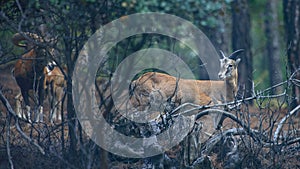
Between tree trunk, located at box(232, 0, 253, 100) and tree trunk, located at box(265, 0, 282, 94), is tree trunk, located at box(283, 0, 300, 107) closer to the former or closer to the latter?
tree trunk, located at box(232, 0, 253, 100)

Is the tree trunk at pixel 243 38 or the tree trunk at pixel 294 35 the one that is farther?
the tree trunk at pixel 243 38

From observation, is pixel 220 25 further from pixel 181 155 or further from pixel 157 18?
pixel 181 155

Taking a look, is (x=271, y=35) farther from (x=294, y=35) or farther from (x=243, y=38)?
(x=294, y=35)

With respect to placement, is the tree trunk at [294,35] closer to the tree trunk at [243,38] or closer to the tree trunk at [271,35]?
the tree trunk at [243,38]

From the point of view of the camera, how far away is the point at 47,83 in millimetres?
12539

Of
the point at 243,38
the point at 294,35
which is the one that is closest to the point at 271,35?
the point at 243,38

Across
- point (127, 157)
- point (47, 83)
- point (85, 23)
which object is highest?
point (85, 23)

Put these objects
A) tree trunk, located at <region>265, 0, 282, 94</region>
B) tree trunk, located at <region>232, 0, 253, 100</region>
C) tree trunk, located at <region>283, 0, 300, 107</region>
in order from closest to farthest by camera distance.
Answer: tree trunk, located at <region>283, 0, 300, 107</region>
tree trunk, located at <region>232, 0, 253, 100</region>
tree trunk, located at <region>265, 0, 282, 94</region>

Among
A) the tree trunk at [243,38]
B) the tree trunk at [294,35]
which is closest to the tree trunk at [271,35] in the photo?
the tree trunk at [243,38]

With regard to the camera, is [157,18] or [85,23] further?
[157,18]

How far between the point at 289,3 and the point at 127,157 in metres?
6.49

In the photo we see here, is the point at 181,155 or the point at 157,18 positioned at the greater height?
the point at 157,18

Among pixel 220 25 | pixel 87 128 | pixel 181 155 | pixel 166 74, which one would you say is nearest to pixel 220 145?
pixel 181 155

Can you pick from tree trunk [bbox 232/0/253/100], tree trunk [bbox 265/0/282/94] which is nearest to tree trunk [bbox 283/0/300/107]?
tree trunk [bbox 232/0/253/100]
